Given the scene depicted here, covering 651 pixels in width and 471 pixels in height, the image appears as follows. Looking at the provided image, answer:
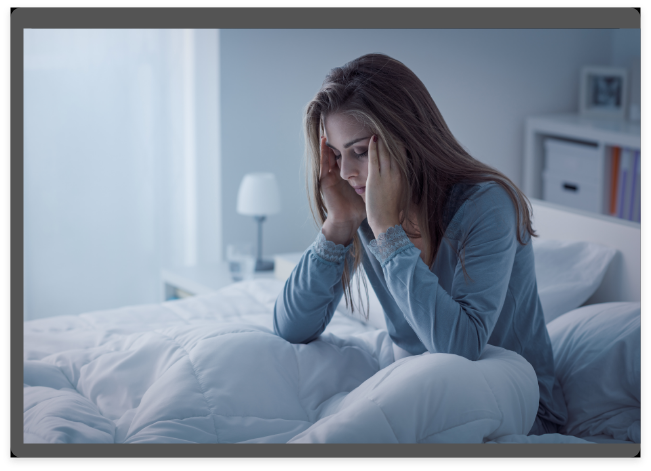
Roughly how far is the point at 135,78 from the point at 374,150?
5.17ft

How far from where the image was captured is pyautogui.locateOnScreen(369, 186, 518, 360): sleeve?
0.80 m

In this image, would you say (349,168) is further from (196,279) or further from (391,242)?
(196,279)

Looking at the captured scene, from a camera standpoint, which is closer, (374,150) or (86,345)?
(374,150)

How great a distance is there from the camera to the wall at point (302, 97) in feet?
7.00

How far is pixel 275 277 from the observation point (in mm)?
1980

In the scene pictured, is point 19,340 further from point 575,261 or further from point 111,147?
point 111,147

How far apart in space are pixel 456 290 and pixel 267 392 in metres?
0.26

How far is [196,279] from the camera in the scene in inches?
77.5

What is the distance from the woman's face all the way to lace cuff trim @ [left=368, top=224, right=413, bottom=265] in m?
0.09

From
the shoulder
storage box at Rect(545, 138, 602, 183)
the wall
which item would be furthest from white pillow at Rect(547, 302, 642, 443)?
storage box at Rect(545, 138, 602, 183)

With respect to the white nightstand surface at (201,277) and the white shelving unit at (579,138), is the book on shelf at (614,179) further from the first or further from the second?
the white nightstand surface at (201,277)

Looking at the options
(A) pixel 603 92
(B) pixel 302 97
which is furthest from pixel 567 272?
(A) pixel 603 92

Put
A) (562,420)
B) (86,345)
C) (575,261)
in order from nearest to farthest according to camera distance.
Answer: (562,420)
(86,345)
(575,261)
